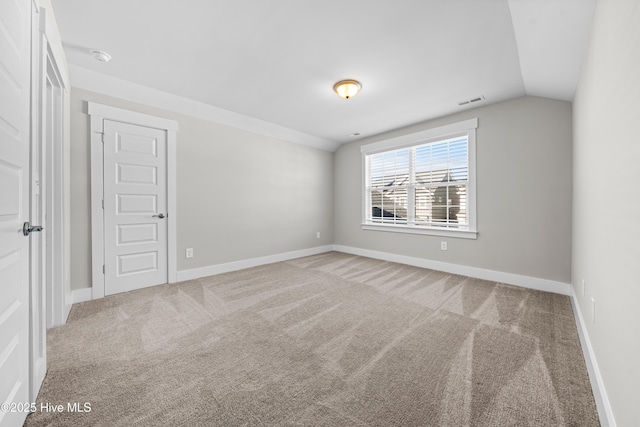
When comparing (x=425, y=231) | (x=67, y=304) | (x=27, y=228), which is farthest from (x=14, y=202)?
(x=425, y=231)

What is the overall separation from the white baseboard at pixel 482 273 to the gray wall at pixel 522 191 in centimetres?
6

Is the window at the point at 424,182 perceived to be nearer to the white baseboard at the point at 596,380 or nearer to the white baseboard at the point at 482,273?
the white baseboard at the point at 482,273

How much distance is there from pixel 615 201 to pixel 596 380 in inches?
40.3

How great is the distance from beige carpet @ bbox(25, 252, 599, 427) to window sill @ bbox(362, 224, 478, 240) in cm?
99

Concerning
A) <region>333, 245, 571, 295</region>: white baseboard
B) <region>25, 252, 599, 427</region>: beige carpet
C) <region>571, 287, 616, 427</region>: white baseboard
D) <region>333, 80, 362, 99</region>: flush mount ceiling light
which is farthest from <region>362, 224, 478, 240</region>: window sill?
<region>333, 80, 362, 99</region>: flush mount ceiling light

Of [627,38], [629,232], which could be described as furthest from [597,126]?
[629,232]

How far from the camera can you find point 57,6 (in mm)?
1829

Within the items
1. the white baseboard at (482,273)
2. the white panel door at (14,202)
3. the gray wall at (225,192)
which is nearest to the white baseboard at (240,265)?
the gray wall at (225,192)

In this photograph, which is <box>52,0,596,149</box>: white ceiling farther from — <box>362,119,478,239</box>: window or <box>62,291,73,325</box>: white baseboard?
<box>62,291,73,325</box>: white baseboard

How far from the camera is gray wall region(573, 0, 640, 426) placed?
0.98 meters

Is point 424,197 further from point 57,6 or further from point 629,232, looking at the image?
point 57,6

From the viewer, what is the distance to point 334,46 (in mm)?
2230

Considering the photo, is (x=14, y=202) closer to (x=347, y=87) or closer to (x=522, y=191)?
(x=347, y=87)

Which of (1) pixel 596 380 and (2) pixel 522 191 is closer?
(1) pixel 596 380
